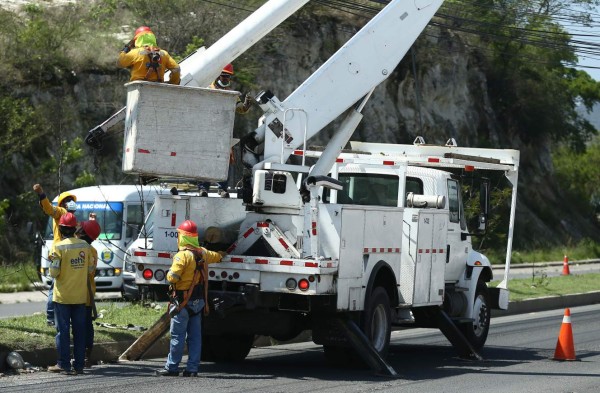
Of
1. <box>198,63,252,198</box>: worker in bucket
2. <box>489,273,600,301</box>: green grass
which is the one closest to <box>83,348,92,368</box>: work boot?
<box>198,63,252,198</box>: worker in bucket

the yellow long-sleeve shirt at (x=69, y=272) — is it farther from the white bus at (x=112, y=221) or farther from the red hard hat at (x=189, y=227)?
the white bus at (x=112, y=221)

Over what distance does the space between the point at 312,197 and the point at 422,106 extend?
38.4 m

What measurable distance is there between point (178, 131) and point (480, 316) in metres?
6.53

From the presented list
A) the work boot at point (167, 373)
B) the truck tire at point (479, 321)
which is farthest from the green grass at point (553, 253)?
the work boot at point (167, 373)

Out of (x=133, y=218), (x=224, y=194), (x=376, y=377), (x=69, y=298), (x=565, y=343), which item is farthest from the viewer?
(x=133, y=218)

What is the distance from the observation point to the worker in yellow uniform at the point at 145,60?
12.0 m

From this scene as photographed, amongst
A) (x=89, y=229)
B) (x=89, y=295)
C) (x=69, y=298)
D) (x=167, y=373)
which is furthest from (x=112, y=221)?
(x=167, y=373)

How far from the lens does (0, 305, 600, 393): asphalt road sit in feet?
37.9

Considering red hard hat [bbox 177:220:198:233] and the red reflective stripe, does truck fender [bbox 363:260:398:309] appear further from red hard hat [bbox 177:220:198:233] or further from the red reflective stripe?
red hard hat [bbox 177:220:198:233]

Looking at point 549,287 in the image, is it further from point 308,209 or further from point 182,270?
point 182,270

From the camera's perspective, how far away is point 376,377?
12.7m

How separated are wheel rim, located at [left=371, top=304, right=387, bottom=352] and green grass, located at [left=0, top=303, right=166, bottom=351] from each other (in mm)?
3016

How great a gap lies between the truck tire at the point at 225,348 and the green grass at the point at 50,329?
928mm

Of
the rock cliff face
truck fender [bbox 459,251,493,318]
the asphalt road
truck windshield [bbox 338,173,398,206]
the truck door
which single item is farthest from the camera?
the rock cliff face
